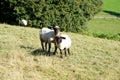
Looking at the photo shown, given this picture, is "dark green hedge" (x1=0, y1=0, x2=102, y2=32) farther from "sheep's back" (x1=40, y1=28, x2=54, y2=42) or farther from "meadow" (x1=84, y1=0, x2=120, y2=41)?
"sheep's back" (x1=40, y1=28, x2=54, y2=42)

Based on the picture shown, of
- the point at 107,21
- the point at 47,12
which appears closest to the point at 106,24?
the point at 107,21

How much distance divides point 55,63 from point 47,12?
43.2 ft

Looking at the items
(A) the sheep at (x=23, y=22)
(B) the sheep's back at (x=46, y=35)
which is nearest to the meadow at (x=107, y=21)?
(A) the sheep at (x=23, y=22)

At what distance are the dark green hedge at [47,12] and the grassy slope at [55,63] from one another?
866 centimetres

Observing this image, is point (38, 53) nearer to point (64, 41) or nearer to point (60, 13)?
point (64, 41)

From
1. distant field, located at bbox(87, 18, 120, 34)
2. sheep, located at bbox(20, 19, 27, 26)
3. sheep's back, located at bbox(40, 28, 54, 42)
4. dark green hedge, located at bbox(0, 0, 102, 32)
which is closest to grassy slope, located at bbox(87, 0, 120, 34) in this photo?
distant field, located at bbox(87, 18, 120, 34)

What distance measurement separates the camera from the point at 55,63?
456 inches

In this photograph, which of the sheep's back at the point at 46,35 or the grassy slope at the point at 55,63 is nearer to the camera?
the grassy slope at the point at 55,63

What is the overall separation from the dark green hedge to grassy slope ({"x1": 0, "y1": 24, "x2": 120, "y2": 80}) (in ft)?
28.4

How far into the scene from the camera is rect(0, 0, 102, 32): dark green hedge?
23719mm

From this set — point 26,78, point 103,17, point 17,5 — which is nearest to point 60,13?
point 17,5

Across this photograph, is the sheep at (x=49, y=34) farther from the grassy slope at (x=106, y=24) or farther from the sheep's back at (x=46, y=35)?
the grassy slope at (x=106, y=24)

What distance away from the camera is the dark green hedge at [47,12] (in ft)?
77.8

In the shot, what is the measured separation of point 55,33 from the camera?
12336mm
